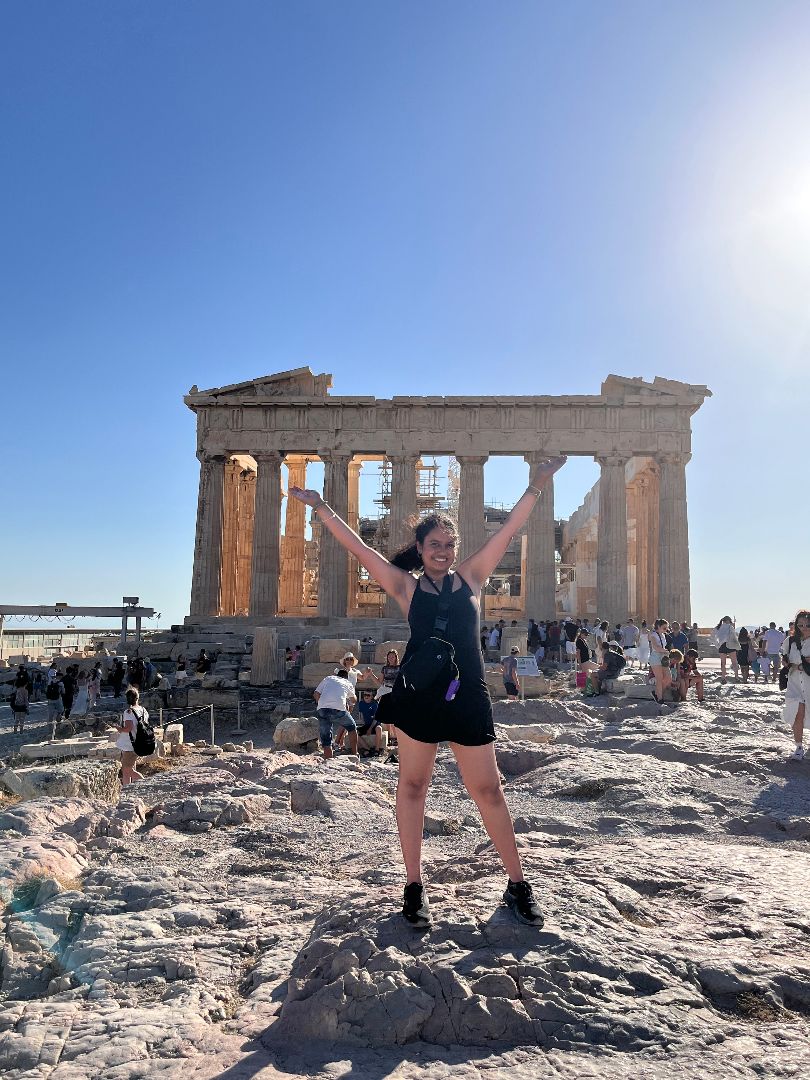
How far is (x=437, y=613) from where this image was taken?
10.5 feet

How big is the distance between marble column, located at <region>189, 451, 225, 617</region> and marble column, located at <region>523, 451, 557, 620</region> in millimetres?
12018

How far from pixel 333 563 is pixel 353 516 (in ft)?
16.2

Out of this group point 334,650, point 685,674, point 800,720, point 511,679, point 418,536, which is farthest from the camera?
point 334,650

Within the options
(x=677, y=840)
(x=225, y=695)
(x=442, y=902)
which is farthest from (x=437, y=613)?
(x=225, y=695)

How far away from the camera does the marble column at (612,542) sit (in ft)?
100

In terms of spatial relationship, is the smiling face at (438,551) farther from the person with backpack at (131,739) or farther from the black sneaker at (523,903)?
the person with backpack at (131,739)

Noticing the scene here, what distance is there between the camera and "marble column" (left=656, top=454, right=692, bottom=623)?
2998 centimetres

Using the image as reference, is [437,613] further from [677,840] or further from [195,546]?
[195,546]

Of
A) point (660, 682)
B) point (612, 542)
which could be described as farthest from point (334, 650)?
point (612, 542)

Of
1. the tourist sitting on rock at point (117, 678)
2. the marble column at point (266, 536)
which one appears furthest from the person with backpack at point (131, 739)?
the marble column at point (266, 536)

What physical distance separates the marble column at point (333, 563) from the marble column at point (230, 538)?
455cm

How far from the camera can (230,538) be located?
34.3 m

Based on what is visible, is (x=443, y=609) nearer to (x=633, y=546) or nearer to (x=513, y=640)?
(x=513, y=640)

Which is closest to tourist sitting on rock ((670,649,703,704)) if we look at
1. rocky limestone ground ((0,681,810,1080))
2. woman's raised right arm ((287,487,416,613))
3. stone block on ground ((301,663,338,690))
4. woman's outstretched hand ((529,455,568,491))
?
rocky limestone ground ((0,681,810,1080))
